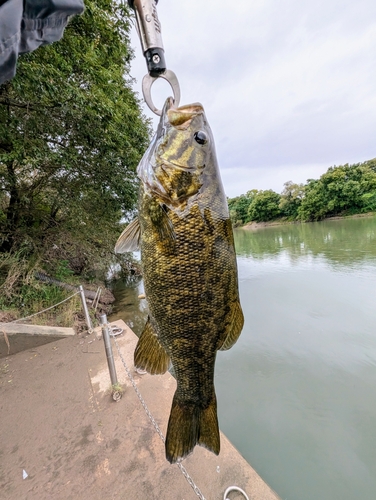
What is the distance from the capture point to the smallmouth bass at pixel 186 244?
91 centimetres

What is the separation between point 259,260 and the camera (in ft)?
46.1

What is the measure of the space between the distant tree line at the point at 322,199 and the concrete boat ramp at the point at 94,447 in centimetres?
2854

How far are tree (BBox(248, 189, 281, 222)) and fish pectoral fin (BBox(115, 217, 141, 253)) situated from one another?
44.7 meters

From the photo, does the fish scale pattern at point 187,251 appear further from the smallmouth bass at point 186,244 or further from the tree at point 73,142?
the tree at point 73,142

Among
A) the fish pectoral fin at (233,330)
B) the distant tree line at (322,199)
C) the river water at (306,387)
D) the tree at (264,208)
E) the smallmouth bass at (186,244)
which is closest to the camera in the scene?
the smallmouth bass at (186,244)

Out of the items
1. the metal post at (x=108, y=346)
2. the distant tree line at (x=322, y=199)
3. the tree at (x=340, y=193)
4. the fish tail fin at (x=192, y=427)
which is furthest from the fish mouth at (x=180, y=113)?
the tree at (x=340, y=193)

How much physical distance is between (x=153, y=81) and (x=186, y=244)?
0.62 m

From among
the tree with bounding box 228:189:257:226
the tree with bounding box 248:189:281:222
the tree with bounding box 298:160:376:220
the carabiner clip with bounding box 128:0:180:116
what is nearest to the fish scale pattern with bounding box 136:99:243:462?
the carabiner clip with bounding box 128:0:180:116

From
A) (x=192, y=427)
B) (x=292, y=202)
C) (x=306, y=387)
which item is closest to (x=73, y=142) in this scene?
(x=192, y=427)

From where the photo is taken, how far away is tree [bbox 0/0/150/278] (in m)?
4.17

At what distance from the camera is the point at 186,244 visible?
0.91m

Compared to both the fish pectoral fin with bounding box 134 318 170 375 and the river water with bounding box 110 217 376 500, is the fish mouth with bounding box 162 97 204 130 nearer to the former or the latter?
the fish pectoral fin with bounding box 134 318 170 375

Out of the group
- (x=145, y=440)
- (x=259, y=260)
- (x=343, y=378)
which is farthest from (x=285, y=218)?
(x=145, y=440)

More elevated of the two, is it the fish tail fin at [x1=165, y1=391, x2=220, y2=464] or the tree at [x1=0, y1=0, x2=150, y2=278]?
the tree at [x1=0, y1=0, x2=150, y2=278]
